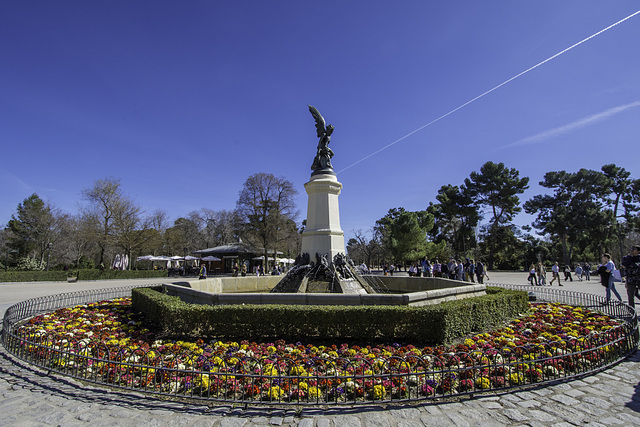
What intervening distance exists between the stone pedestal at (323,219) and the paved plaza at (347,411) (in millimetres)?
8403

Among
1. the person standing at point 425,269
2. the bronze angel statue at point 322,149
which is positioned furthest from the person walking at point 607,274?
the person standing at point 425,269

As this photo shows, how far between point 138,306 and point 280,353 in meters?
7.67

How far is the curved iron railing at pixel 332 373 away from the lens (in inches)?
180

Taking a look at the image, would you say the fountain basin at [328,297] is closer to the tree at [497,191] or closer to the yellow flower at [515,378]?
the yellow flower at [515,378]

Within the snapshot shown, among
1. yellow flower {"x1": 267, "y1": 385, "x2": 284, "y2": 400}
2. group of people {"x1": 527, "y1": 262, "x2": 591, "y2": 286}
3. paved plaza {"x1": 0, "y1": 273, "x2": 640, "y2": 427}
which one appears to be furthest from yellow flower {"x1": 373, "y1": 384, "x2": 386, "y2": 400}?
group of people {"x1": 527, "y1": 262, "x2": 591, "y2": 286}

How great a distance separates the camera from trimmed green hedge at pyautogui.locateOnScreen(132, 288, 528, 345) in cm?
733

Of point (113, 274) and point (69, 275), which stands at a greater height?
point (69, 275)

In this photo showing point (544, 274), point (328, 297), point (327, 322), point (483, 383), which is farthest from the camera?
point (544, 274)

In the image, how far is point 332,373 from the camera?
18.0 feet

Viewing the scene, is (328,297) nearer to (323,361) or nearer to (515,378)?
(323,361)

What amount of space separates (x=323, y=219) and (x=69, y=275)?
3138 centimetres

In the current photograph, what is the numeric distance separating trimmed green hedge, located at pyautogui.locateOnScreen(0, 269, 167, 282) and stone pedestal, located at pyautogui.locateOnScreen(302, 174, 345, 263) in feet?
95.0

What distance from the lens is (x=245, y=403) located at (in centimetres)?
445

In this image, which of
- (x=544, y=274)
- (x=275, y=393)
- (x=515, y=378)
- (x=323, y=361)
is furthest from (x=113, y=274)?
(x=544, y=274)
